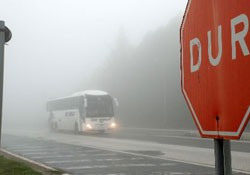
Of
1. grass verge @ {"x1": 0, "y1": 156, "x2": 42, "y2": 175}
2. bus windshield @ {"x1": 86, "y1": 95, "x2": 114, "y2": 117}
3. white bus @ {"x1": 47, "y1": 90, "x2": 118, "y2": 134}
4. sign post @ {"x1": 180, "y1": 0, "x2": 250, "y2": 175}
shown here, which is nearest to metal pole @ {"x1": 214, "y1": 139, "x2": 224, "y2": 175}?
sign post @ {"x1": 180, "y1": 0, "x2": 250, "y2": 175}

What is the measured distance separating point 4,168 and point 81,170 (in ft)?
6.83

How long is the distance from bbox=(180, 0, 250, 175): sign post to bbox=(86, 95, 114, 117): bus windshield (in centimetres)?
2761

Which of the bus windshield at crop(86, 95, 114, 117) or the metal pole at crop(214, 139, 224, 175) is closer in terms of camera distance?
the metal pole at crop(214, 139, 224, 175)

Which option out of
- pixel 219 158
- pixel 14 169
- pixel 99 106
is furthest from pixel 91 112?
pixel 219 158

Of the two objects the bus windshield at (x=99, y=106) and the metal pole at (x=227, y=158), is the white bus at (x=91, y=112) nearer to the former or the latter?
the bus windshield at (x=99, y=106)

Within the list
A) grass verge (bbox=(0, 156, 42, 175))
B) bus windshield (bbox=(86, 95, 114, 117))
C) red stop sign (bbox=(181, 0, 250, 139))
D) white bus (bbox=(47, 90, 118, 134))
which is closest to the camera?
red stop sign (bbox=(181, 0, 250, 139))

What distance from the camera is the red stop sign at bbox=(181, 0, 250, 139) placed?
1691mm

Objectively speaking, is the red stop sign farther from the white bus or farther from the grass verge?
the white bus

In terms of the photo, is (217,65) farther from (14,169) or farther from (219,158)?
(14,169)

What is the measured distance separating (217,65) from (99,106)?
93.5ft

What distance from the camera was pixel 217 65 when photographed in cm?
189

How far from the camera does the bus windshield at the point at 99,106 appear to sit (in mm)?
29750

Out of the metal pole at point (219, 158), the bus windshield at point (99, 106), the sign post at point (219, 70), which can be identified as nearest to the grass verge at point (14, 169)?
the sign post at point (219, 70)

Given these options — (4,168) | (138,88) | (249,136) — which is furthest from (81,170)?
(138,88)
